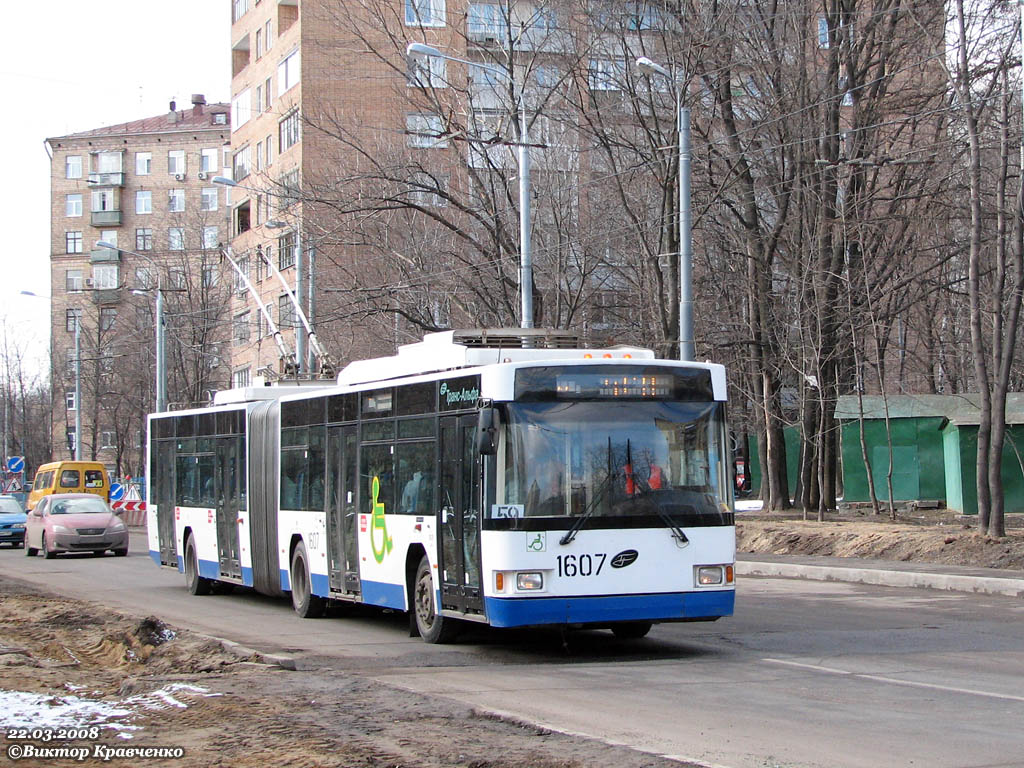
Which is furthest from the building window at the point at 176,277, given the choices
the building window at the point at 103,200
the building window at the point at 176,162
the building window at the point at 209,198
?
A: the building window at the point at 103,200

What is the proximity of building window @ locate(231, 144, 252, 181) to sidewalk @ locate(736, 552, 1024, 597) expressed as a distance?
48.1 meters

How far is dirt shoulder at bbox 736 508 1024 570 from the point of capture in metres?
20.9

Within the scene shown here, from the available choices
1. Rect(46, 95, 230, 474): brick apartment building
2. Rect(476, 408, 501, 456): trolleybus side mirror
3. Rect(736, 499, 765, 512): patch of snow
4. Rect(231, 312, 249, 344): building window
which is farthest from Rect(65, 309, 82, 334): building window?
Rect(476, 408, 501, 456): trolleybus side mirror

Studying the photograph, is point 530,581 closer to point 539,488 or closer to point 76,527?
point 539,488

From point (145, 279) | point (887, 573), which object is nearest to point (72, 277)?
point (145, 279)

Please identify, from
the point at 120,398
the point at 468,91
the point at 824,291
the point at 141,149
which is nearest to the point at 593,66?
the point at 468,91

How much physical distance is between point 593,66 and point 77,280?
7780cm

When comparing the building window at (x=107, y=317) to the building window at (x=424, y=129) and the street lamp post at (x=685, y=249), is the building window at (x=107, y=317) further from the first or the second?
the street lamp post at (x=685, y=249)

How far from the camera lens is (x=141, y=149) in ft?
331

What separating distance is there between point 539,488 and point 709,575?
1.74 metres

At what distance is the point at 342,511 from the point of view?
15969 mm

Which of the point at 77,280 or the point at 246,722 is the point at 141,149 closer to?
the point at 77,280

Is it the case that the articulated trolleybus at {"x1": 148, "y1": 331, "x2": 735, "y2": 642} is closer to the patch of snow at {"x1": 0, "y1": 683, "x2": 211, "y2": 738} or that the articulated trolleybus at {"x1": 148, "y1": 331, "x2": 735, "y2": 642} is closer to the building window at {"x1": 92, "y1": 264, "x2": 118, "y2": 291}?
the patch of snow at {"x1": 0, "y1": 683, "x2": 211, "y2": 738}

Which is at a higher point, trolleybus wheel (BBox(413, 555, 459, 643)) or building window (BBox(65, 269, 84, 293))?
building window (BBox(65, 269, 84, 293))
